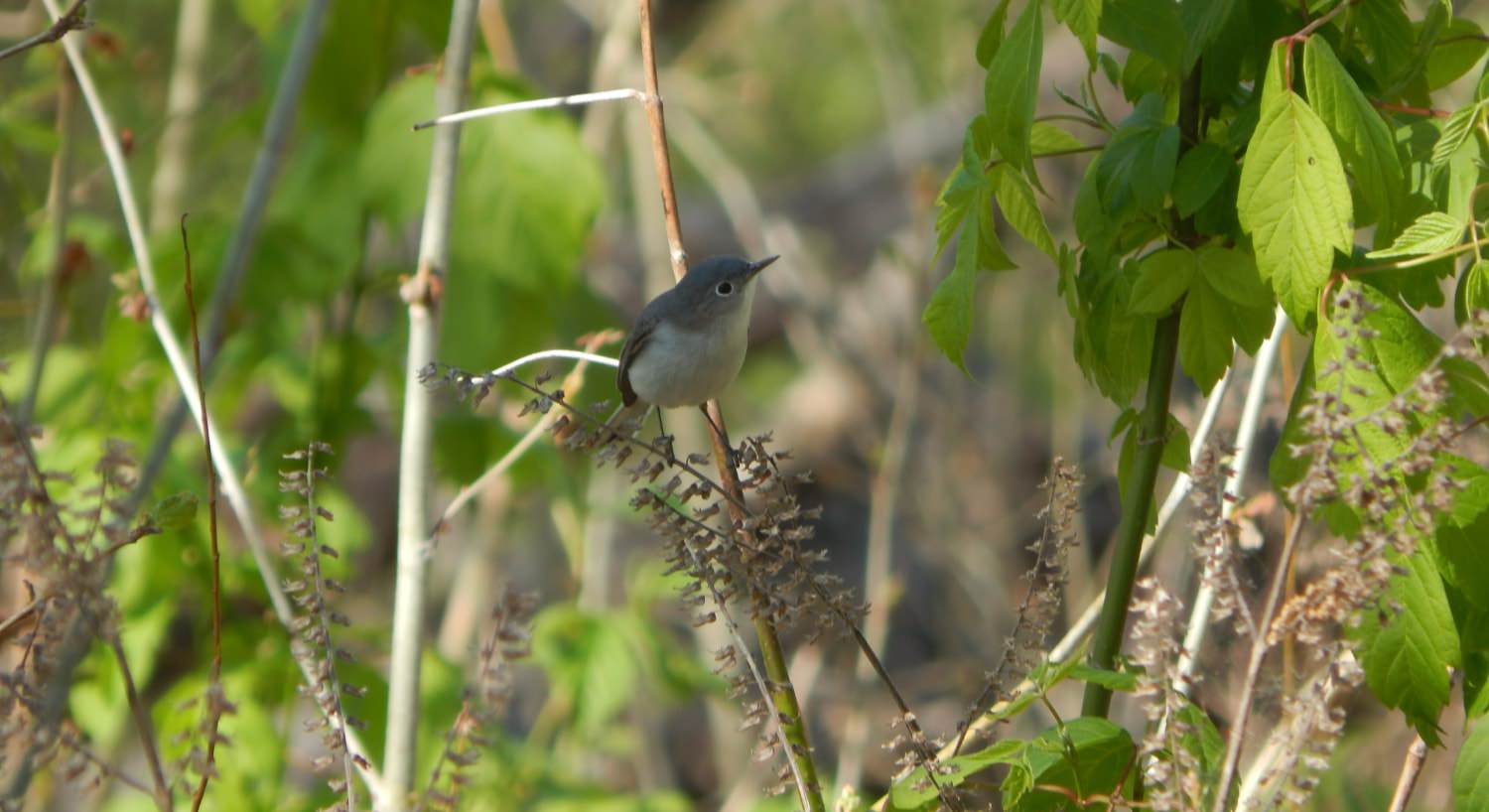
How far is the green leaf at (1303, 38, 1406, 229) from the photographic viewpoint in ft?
3.91

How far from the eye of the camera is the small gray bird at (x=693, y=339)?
2.17 m

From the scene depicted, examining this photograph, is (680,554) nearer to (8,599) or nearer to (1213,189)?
(1213,189)

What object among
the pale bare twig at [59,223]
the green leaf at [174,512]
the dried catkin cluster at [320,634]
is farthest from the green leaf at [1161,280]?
the pale bare twig at [59,223]

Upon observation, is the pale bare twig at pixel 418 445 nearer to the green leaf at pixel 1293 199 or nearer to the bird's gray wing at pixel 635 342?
the bird's gray wing at pixel 635 342

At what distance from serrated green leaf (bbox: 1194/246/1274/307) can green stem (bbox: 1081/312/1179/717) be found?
3.8 inches

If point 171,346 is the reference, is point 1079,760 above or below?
below

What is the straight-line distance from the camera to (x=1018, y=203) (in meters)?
1.38

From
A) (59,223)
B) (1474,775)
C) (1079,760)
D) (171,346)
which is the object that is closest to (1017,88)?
(1079,760)

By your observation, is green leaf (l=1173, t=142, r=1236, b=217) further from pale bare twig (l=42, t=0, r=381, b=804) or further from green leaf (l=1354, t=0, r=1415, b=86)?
pale bare twig (l=42, t=0, r=381, b=804)

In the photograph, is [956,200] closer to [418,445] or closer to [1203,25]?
[1203,25]

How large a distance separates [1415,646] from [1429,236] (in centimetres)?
39

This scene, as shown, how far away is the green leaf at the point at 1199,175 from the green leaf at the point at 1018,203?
0.44ft

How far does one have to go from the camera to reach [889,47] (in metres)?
5.33

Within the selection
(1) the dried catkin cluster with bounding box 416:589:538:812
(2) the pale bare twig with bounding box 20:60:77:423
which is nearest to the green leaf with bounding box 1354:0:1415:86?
(1) the dried catkin cluster with bounding box 416:589:538:812
